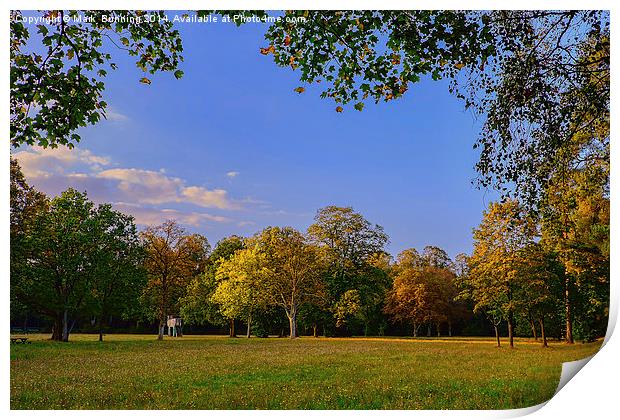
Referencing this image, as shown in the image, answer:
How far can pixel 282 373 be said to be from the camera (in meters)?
10.4

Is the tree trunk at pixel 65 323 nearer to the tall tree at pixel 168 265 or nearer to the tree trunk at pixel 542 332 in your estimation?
the tall tree at pixel 168 265

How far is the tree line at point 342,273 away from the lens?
34.0 feet

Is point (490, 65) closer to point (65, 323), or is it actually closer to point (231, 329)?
point (231, 329)

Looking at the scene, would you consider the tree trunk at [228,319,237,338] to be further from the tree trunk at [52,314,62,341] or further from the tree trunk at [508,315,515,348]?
the tree trunk at [508,315,515,348]

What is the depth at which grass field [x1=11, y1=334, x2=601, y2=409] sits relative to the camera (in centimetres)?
896

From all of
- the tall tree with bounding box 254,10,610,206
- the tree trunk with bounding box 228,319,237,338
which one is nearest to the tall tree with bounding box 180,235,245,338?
the tree trunk with bounding box 228,319,237,338

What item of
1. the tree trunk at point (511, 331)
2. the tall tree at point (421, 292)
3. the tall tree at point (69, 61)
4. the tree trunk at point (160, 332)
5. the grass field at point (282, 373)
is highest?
the tall tree at point (69, 61)

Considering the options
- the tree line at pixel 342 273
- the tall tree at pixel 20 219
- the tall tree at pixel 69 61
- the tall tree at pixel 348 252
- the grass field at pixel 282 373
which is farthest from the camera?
the tall tree at pixel 348 252

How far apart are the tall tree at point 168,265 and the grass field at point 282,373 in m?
0.68

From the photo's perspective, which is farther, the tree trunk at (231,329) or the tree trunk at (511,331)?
the tree trunk at (231,329)

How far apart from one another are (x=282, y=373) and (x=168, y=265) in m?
3.11

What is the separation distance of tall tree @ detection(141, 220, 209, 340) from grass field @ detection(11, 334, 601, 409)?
0.68 meters
